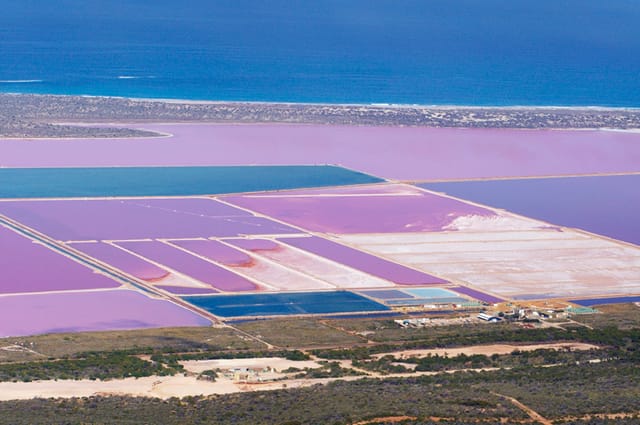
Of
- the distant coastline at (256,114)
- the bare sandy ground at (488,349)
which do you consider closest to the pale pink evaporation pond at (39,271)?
the bare sandy ground at (488,349)

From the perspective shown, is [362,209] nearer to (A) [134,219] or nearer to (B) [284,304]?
(A) [134,219]

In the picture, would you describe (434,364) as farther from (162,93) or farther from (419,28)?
(419,28)

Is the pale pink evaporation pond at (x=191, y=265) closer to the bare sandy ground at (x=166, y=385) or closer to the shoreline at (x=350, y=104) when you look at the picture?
the bare sandy ground at (x=166, y=385)

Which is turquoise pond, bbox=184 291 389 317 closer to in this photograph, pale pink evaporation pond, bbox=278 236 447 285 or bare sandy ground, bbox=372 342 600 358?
pale pink evaporation pond, bbox=278 236 447 285

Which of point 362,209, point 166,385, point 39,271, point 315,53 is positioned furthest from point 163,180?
point 315,53

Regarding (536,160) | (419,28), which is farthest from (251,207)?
(419,28)
